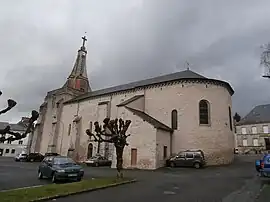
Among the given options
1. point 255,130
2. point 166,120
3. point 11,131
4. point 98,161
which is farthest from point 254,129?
point 11,131

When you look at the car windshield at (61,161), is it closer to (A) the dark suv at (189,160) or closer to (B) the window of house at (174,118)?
(A) the dark suv at (189,160)

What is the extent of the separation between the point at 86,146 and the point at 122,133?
2285cm

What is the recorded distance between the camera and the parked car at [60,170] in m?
14.9

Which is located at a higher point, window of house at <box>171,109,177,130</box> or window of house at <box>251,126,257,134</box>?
window of house at <box>251,126,257,134</box>

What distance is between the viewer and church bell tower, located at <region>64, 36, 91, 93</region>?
53025 mm

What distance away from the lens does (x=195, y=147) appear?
97.1 feet

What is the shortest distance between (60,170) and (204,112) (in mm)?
20453

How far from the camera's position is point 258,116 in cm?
5744

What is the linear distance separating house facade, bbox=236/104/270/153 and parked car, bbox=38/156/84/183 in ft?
162

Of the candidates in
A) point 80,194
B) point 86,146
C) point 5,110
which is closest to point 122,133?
point 80,194

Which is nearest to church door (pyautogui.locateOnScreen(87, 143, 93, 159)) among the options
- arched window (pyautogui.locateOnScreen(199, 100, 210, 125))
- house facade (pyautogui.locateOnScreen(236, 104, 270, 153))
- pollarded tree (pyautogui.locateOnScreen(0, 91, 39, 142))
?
arched window (pyautogui.locateOnScreen(199, 100, 210, 125))

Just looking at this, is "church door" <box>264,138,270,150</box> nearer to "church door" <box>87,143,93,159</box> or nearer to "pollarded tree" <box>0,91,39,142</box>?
"church door" <box>87,143,93,159</box>

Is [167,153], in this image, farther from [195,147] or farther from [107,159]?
[107,159]

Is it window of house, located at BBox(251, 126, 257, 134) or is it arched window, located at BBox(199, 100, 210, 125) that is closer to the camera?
arched window, located at BBox(199, 100, 210, 125)
